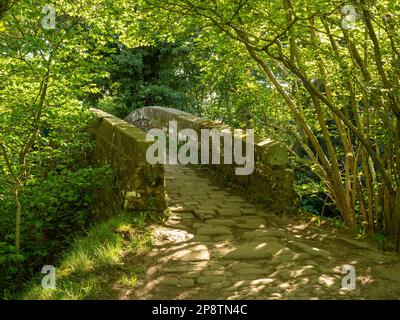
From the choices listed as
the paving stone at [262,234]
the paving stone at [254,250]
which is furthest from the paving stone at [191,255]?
the paving stone at [262,234]

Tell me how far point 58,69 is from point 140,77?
795 centimetres

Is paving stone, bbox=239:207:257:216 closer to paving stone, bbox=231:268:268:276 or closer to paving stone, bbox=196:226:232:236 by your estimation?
paving stone, bbox=196:226:232:236

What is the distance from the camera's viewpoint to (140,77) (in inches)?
545

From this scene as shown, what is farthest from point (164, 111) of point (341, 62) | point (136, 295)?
point (136, 295)

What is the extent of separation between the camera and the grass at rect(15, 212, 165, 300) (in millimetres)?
3793

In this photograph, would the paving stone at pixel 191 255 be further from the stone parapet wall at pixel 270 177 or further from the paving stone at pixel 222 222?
the stone parapet wall at pixel 270 177

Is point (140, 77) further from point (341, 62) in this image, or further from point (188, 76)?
point (341, 62)
